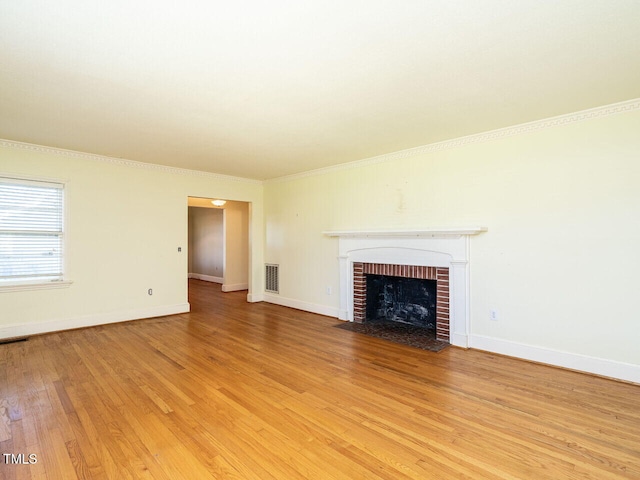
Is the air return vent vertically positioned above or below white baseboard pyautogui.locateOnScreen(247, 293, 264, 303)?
above

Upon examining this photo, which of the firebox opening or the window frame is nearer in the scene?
the window frame

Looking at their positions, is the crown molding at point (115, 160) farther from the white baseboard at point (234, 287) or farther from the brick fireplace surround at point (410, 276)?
the brick fireplace surround at point (410, 276)

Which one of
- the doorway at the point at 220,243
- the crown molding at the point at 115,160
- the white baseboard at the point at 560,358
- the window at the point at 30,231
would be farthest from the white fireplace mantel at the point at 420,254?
the window at the point at 30,231

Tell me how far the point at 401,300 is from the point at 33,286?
199 inches

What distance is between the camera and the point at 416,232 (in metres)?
4.22

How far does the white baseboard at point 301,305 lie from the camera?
5.45 meters

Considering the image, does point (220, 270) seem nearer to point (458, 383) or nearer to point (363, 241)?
point (363, 241)

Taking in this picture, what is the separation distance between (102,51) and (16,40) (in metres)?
0.47

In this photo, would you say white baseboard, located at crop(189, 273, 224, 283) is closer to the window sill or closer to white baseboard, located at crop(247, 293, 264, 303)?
white baseboard, located at crop(247, 293, 264, 303)

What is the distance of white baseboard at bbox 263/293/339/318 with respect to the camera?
5449 millimetres

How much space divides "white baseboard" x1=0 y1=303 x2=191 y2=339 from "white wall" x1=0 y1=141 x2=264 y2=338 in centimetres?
1

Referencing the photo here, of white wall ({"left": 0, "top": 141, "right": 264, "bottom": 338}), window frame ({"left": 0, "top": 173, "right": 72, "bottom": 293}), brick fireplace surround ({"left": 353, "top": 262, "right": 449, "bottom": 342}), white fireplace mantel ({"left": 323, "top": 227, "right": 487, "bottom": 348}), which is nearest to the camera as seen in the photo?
white fireplace mantel ({"left": 323, "top": 227, "right": 487, "bottom": 348})

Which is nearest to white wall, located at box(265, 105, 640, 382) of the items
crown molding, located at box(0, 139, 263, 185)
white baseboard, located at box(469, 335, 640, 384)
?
white baseboard, located at box(469, 335, 640, 384)

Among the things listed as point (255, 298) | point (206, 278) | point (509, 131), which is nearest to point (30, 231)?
point (255, 298)
